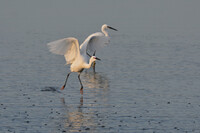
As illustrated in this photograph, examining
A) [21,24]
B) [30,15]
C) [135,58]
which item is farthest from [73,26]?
[135,58]

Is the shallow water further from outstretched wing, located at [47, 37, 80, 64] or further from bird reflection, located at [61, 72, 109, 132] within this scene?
outstretched wing, located at [47, 37, 80, 64]

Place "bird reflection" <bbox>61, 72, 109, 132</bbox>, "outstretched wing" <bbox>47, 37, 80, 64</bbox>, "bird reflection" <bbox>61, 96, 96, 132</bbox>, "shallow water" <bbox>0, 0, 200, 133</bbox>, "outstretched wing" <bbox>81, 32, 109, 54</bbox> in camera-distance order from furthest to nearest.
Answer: "outstretched wing" <bbox>81, 32, 109, 54</bbox> → "outstretched wing" <bbox>47, 37, 80, 64</bbox> → "shallow water" <bbox>0, 0, 200, 133</bbox> → "bird reflection" <bbox>61, 72, 109, 132</bbox> → "bird reflection" <bbox>61, 96, 96, 132</bbox>

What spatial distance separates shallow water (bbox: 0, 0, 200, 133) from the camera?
42.7ft

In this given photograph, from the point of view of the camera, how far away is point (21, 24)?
4144 cm

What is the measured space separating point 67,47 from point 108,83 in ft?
8.27

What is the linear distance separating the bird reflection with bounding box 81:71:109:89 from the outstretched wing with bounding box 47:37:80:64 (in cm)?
146

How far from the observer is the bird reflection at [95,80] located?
61.6 feet

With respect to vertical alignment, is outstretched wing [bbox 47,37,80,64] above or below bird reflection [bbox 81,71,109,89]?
above

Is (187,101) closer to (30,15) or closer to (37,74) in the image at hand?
(37,74)

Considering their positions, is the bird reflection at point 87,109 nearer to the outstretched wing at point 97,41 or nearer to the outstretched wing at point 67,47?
the outstretched wing at point 67,47

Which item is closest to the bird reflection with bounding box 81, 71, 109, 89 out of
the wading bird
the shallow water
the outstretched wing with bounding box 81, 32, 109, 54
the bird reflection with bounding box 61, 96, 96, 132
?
the shallow water

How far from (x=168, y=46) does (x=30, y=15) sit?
23.1 meters

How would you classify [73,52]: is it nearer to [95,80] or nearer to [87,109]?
[95,80]

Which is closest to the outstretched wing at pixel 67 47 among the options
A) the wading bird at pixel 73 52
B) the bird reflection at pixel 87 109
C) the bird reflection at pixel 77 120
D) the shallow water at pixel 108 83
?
the wading bird at pixel 73 52
